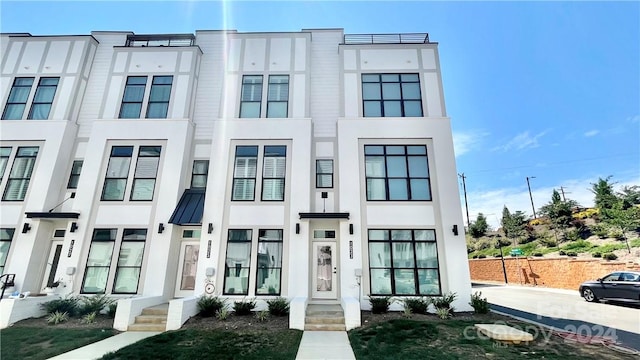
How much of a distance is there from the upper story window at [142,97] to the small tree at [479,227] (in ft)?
109

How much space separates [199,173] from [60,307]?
19.5 feet

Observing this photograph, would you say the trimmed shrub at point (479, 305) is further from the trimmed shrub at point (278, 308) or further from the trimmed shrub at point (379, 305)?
the trimmed shrub at point (278, 308)

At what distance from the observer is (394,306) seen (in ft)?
30.2

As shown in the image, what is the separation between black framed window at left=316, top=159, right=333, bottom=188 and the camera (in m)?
11.4

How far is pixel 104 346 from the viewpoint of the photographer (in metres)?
6.38

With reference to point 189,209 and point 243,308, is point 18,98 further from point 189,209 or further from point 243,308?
point 243,308

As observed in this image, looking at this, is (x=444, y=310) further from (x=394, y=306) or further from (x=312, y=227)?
(x=312, y=227)

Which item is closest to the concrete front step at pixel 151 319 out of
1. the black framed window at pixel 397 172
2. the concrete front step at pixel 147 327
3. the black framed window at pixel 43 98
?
the concrete front step at pixel 147 327

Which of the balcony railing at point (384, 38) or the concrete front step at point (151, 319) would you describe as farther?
the balcony railing at point (384, 38)

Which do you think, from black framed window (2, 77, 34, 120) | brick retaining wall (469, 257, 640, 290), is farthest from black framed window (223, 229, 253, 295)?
brick retaining wall (469, 257, 640, 290)

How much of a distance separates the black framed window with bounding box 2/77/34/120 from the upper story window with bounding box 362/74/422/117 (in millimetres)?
14822

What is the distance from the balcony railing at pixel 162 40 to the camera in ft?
44.5

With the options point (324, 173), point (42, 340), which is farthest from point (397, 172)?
point (42, 340)

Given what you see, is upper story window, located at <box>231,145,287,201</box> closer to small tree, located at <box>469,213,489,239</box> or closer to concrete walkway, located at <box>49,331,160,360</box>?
concrete walkway, located at <box>49,331,160,360</box>
